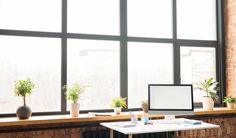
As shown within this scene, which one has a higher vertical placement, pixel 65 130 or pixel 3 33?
pixel 3 33

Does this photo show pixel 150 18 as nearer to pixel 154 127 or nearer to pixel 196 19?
pixel 196 19

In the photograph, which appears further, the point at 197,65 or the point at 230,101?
the point at 197,65

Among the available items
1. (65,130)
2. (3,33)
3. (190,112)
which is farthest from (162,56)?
(3,33)

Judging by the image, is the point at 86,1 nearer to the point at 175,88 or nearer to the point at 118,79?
the point at 118,79

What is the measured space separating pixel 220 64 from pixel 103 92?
208 centimetres

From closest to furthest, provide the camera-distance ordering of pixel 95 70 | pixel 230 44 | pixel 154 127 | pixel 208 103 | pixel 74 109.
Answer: pixel 154 127, pixel 74 109, pixel 95 70, pixel 208 103, pixel 230 44

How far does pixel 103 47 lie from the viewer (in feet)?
15.9

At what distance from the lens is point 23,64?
14.5ft

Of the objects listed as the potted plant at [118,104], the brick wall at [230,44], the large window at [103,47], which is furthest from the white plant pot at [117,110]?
the brick wall at [230,44]

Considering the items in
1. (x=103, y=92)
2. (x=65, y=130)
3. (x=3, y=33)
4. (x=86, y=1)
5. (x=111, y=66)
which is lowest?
(x=65, y=130)

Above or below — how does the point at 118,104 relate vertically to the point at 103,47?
below

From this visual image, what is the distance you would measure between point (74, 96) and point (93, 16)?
4.08 feet

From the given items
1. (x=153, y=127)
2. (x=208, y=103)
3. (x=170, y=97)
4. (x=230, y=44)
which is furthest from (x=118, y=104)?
(x=230, y=44)

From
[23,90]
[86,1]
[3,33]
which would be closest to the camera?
[23,90]
